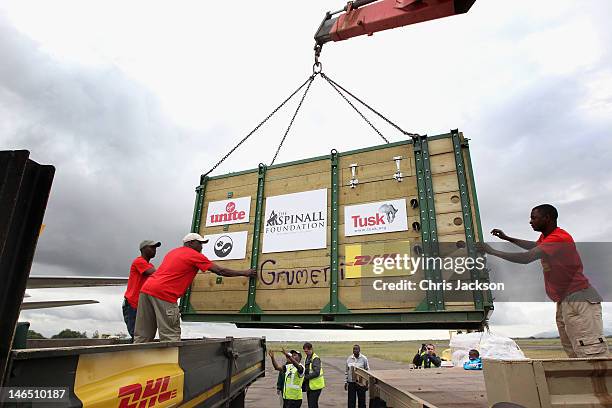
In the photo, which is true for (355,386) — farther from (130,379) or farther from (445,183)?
(130,379)

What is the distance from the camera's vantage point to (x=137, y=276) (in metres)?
5.47

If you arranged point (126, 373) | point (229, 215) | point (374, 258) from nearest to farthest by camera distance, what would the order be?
1. point (126, 373)
2. point (374, 258)
3. point (229, 215)

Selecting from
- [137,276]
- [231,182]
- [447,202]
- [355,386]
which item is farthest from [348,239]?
[355,386]

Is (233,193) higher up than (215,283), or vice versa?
(233,193)

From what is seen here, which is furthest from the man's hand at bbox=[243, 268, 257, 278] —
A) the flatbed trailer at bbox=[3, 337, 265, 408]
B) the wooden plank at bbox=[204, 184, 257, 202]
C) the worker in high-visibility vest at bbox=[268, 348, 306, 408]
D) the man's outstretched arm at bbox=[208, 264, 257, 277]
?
the worker in high-visibility vest at bbox=[268, 348, 306, 408]

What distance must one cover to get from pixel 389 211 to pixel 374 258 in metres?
0.74

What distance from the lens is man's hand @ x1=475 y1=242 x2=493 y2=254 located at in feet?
15.2

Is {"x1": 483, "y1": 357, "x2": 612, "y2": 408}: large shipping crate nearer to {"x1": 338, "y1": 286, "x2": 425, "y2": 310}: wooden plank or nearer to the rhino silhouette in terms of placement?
{"x1": 338, "y1": 286, "x2": 425, "y2": 310}: wooden plank

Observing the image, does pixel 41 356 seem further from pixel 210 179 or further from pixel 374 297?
pixel 210 179

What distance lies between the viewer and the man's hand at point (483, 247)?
4.63m

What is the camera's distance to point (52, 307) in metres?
18.2

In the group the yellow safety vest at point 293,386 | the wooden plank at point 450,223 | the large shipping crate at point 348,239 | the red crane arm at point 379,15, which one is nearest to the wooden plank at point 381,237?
the large shipping crate at point 348,239

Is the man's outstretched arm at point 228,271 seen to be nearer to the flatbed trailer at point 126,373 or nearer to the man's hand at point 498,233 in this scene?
the flatbed trailer at point 126,373

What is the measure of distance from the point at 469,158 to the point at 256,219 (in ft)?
11.5
